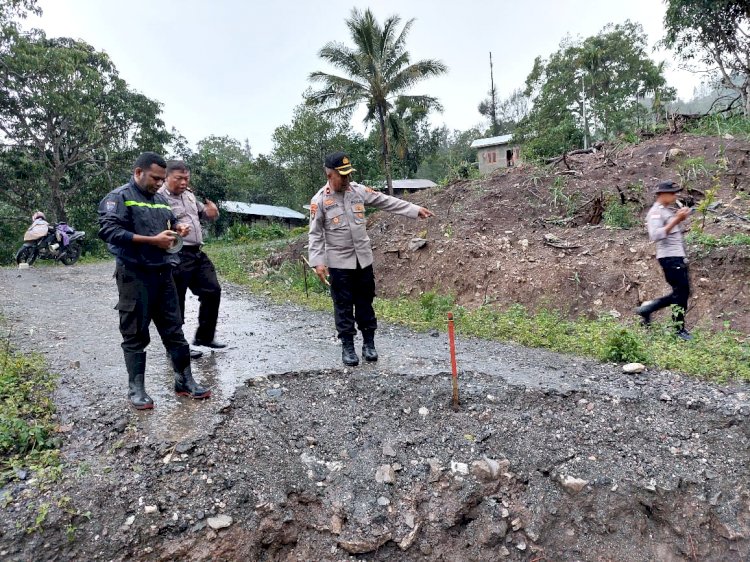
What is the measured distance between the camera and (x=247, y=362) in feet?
13.8

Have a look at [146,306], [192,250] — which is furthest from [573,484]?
[192,250]

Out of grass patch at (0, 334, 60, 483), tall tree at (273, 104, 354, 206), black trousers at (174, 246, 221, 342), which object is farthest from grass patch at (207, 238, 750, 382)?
tall tree at (273, 104, 354, 206)

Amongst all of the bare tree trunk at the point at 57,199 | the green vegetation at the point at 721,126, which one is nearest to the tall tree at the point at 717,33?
the green vegetation at the point at 721,126

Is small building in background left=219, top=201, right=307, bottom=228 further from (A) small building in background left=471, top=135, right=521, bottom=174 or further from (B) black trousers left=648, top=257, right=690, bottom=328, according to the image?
(B) black trousers left=648, top=257, right=690, bottom=328

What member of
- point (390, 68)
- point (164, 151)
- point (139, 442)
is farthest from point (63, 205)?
point (139, 442)

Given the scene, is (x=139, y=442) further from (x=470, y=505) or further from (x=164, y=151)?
(x=164, y=151)

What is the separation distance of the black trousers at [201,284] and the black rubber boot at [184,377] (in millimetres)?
606

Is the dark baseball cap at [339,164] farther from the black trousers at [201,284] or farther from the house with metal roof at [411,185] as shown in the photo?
the house with metal roof at [411,185]

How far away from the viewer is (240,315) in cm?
666

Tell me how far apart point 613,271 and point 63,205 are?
62.9 ft

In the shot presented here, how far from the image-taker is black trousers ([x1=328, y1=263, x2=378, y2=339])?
3.89 meters

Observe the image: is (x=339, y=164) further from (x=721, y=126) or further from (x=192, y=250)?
(x=721, y=126)

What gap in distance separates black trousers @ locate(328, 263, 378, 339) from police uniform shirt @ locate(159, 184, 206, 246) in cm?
119

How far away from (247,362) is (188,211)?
1.43 metres
